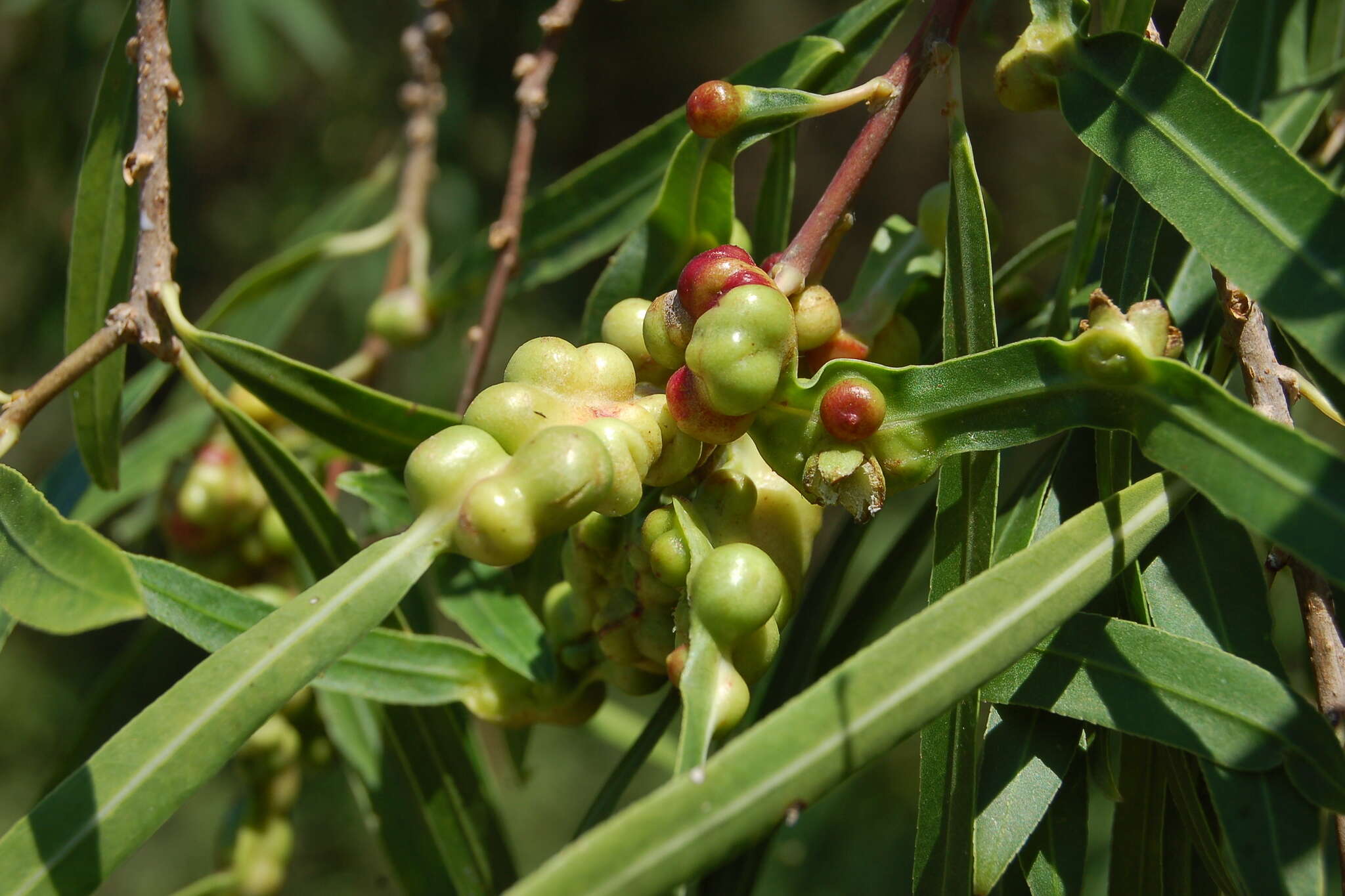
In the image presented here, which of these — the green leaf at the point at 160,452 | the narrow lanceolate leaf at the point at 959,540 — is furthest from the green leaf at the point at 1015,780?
the green leaf at the point at 160,452

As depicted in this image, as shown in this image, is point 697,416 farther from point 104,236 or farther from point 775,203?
point 104,236

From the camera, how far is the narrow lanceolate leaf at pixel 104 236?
0.65m

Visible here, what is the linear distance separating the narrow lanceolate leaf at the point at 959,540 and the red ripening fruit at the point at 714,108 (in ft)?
0.36

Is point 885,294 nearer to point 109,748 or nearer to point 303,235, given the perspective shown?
point 109,748

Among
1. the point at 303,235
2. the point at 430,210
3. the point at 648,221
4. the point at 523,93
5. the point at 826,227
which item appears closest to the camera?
the point at 826,227

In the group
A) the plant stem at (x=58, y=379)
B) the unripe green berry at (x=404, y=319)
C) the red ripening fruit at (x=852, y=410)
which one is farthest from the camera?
the unripe green berry at (x=404, y=319)

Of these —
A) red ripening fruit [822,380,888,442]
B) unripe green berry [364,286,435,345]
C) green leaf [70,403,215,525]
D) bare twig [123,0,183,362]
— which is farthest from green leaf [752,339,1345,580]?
green leaf [70,403,215,525]

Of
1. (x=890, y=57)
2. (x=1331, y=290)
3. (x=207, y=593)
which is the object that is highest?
(x=1331, y=290)

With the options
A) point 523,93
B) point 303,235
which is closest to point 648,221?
point 523,93

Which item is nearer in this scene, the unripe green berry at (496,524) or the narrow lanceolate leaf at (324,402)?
the unripe green berry at (496,524)

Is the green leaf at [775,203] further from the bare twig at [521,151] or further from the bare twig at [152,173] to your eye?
the bare twig at [152,173]

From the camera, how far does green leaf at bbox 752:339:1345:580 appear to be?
371 millimetres

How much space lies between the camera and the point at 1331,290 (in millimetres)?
402

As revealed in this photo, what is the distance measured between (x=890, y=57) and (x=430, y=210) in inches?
Result: 41.9
